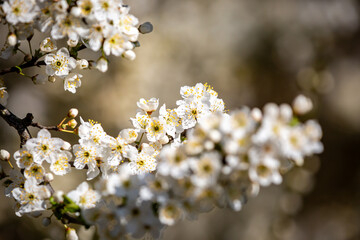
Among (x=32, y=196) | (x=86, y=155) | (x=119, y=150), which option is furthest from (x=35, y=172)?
(x=119, y=150)

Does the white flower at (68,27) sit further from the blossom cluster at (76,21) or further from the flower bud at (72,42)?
the flower bud at (72,42)

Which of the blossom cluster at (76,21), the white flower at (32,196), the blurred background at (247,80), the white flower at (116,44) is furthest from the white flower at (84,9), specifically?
the blurred background at (247,80)

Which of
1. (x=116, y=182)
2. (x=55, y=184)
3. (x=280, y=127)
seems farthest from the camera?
(x=55, y=184)

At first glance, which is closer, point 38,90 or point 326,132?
point 38,90

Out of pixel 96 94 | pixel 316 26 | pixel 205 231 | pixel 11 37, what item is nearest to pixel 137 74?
pixel 96 94

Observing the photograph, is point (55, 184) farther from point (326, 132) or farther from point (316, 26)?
point (316, 26)

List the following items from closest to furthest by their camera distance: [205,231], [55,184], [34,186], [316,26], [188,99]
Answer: [34,186] < [188,99] < [55,184] < [205,231] < [316,26]
